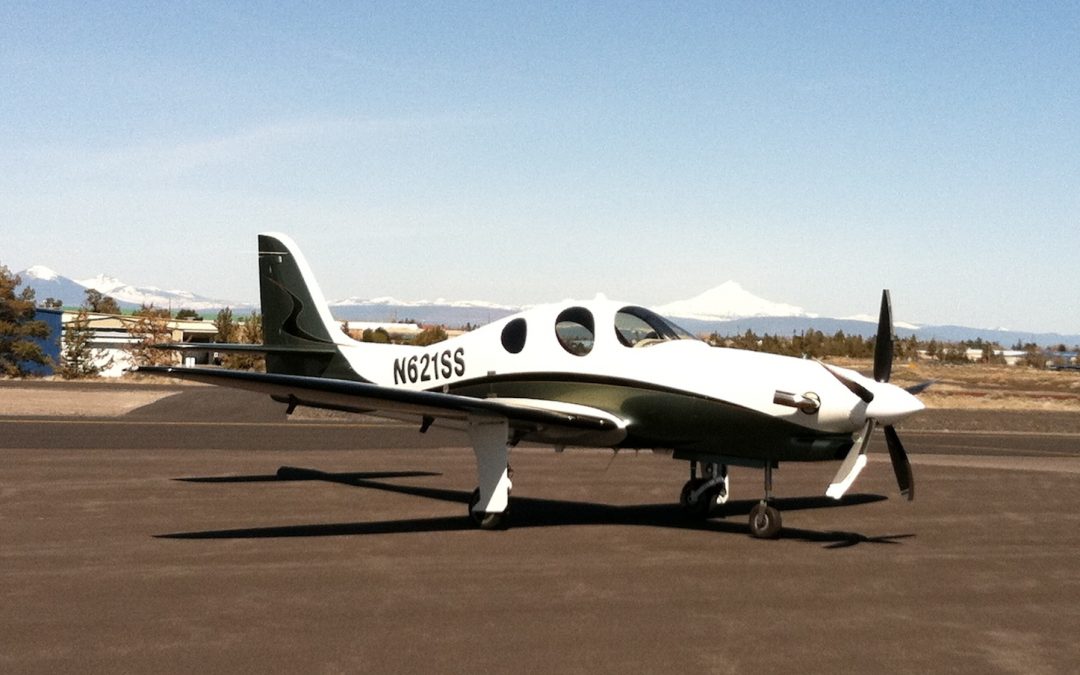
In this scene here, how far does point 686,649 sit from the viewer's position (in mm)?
A: 7488

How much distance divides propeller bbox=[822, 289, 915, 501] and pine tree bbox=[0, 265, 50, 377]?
59.3 m

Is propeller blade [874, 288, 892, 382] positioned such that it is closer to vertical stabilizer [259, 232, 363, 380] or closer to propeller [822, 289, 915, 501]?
propeller [822, 289, 915, 501]

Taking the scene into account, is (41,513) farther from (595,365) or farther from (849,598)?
(849,598)

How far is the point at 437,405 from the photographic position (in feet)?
39.8

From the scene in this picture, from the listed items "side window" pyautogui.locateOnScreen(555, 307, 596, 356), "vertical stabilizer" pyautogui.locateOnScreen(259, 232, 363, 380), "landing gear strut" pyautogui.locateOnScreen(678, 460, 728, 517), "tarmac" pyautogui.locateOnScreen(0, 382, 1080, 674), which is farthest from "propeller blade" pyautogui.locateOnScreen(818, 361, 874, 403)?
"vertical stabilizer" pyautogui.locateOnScreen(259, 232, 363, 380)

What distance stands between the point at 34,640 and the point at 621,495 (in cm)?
996

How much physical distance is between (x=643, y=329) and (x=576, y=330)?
90 cm

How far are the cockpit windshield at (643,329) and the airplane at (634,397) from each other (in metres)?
0.01

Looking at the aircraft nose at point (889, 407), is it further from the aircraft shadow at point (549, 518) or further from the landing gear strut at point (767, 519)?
the aircraft shadow at point (549, 518)

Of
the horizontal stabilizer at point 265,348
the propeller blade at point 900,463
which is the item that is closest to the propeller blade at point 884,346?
the propeller blade at point 900,463

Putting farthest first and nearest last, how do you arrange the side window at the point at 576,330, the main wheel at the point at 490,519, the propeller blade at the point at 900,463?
the side window at the point at 576,330, the main wheel at the point at 490,519, the propeller blade at the point at 900,463

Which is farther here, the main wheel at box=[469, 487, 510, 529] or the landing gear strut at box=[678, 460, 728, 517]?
the landing gear strut at box=[678, 460, 728, 517]

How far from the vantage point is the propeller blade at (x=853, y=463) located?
1134cm

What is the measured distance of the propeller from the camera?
11.3 metres
